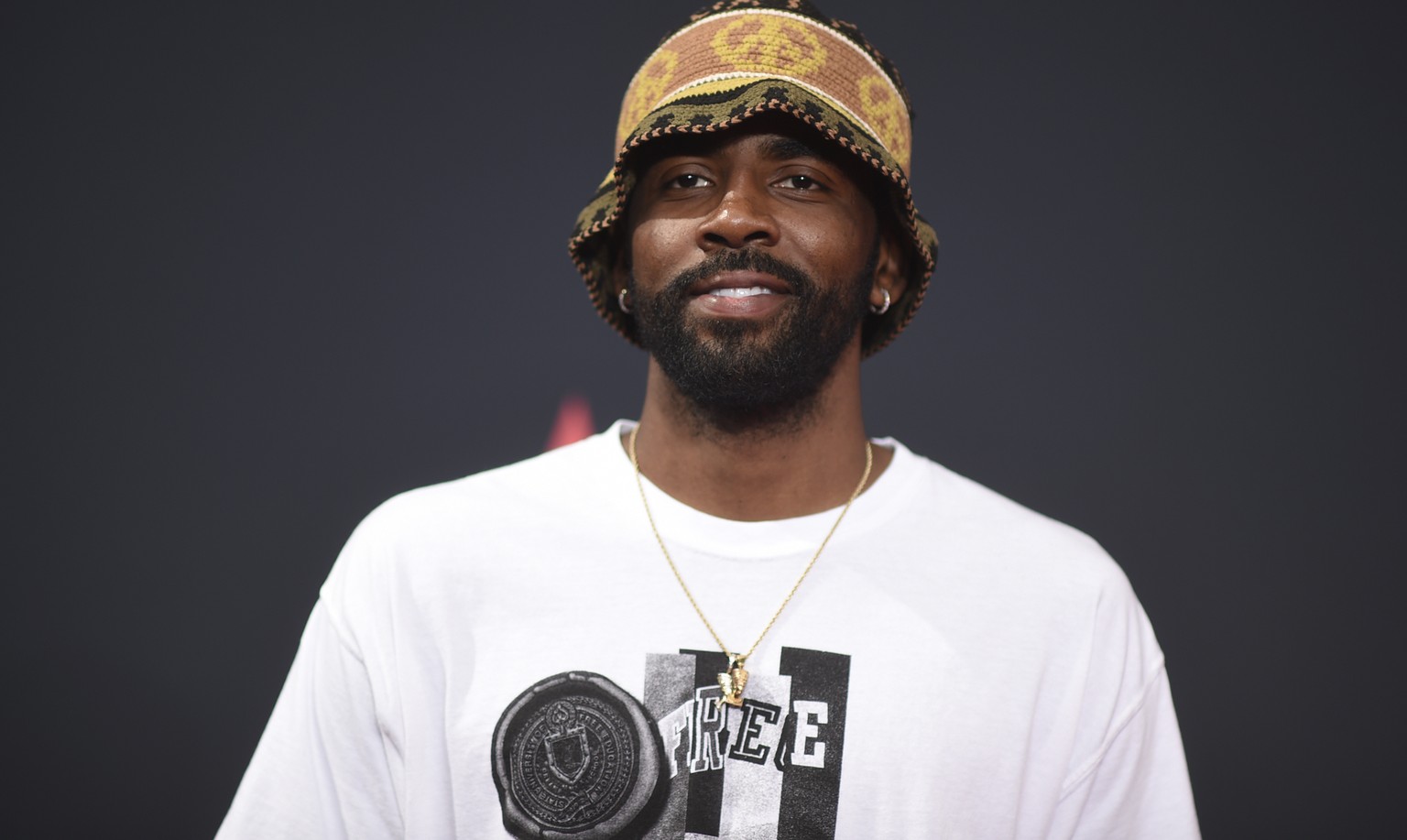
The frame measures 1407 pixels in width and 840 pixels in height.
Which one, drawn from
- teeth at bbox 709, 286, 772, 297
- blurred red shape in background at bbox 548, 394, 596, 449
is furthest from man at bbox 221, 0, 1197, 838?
blurred red shape in background at bbox 548, 394, 596, 449

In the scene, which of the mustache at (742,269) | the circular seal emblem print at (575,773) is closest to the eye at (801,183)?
the mustache at (742,269)

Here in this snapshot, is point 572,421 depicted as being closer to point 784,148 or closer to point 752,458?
point 752,458

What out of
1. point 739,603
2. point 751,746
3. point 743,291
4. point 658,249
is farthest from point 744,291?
point 751,746

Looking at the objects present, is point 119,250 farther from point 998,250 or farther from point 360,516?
point 998,250

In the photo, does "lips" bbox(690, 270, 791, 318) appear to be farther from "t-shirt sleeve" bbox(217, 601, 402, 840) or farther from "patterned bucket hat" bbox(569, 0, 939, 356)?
"t-shirt sleeve" bbox(217, 601, 402, 840)

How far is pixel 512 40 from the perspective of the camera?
9.09ft

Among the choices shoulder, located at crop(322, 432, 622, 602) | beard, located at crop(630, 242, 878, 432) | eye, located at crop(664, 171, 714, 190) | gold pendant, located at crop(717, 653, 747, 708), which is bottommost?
gold pendant, located at crop(717, 653, 747, 708)

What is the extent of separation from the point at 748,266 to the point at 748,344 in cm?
10

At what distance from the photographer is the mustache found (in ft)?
5.16

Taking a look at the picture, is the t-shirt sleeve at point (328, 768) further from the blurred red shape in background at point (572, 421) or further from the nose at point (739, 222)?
the blurred red shape in background at point (572, 421)

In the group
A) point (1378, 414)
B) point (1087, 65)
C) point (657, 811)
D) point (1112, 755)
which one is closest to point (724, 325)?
point (657, 811)

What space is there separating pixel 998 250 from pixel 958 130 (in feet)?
0.90

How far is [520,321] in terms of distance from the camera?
8.96 feet

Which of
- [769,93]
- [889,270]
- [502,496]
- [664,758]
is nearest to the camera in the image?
[664,758]
